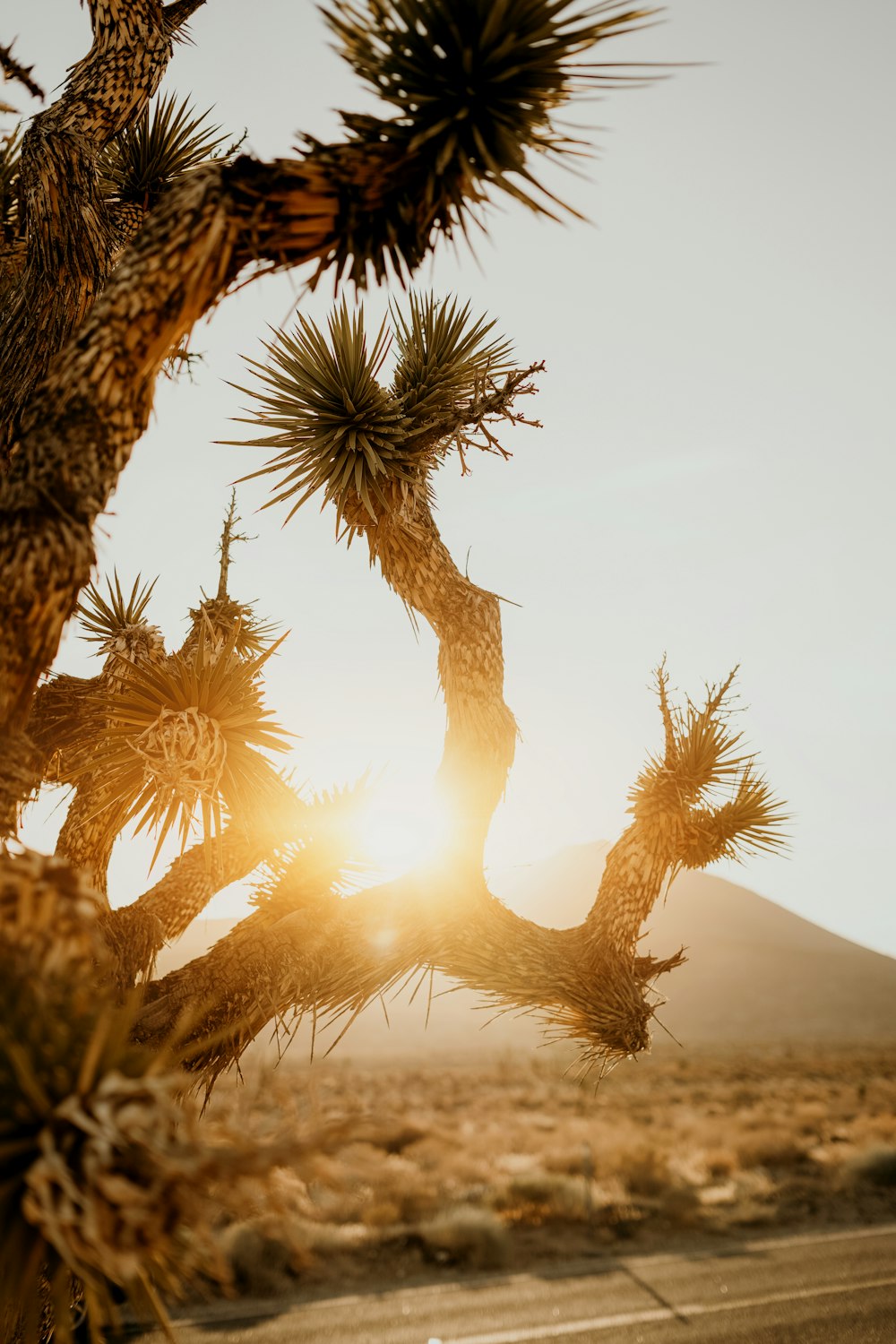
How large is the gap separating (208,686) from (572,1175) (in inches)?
996

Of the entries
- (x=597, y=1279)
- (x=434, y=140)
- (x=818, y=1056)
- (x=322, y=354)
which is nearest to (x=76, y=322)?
(x=322, y=354)

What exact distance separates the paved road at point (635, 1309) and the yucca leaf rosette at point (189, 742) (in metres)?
13.0

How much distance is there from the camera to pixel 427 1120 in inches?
1228

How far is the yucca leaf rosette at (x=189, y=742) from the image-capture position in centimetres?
372

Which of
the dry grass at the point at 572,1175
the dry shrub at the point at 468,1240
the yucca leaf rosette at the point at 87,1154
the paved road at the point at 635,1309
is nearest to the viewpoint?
the yucca leaf rosette at the point at 87,1154

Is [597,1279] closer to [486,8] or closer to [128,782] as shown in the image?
[128,782]

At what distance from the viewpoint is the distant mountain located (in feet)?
302

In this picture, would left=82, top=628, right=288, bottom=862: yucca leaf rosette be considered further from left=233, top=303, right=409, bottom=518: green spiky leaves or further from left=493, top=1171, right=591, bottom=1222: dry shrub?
left=493, top=1171, right=591, bottom=1222: dry shrub

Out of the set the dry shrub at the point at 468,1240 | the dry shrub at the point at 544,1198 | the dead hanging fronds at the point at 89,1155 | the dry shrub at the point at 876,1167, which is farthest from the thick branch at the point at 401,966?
the dry shrub at the point at 876,1167

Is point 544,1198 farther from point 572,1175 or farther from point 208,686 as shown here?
point 208,686

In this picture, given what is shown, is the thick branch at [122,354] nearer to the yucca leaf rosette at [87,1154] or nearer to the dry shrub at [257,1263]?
the yucca leaf rosette at [87,1154]

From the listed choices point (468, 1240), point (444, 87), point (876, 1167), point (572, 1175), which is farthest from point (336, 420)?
point (876, 1167)

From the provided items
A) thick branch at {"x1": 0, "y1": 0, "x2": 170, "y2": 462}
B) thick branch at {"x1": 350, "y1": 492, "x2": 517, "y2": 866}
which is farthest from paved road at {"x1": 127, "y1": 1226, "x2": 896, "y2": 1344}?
thick branch at {"x1": 0, "y1": 0, "x2": 170, "y2": 462}

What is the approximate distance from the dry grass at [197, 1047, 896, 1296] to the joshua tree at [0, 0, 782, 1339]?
5.44 metres
